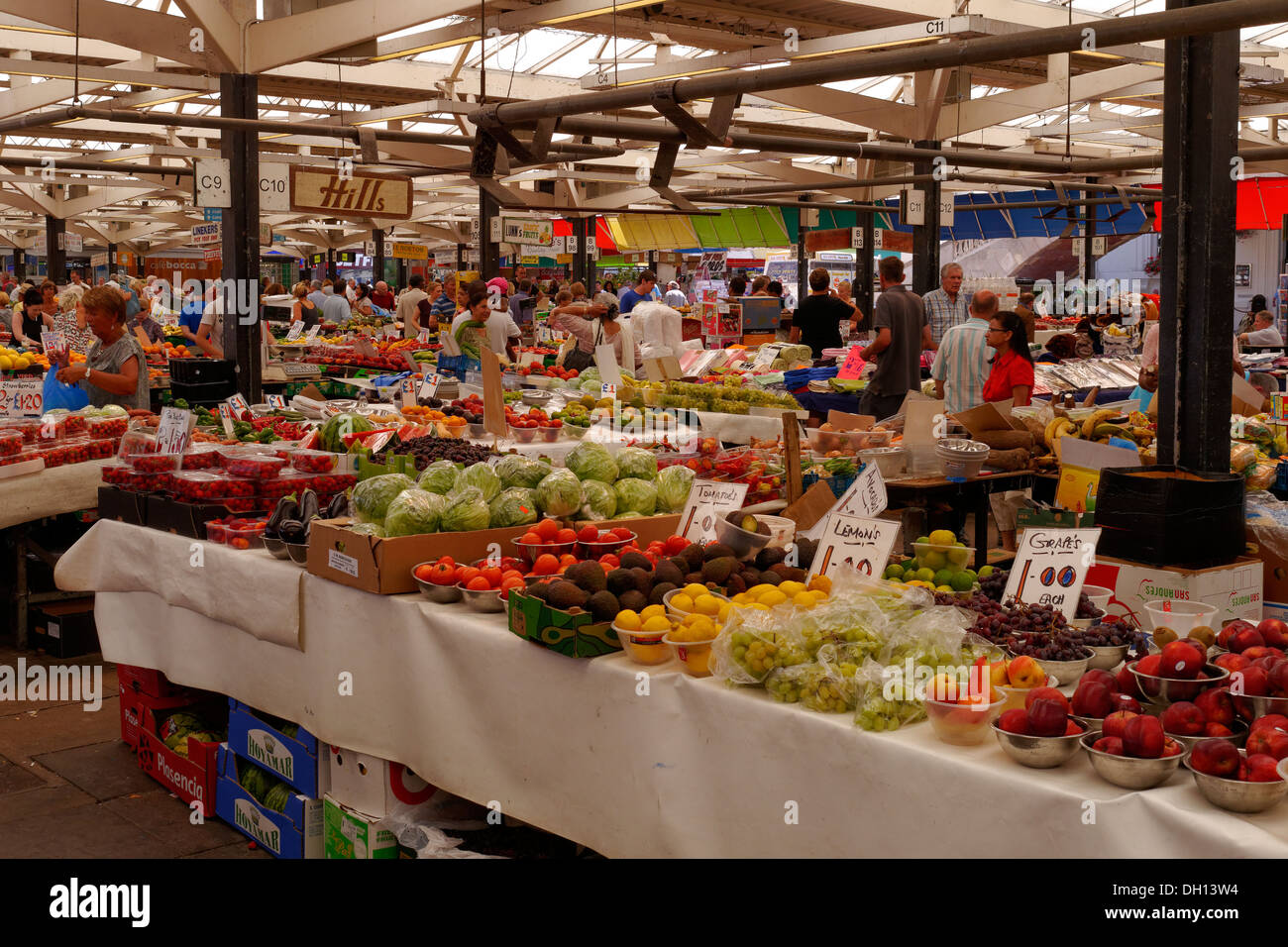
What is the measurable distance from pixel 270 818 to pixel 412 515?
1059 mm

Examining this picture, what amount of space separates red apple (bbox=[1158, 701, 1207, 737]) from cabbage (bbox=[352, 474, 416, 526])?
236 cm

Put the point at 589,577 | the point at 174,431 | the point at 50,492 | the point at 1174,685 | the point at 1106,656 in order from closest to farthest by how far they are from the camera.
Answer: the point at 1174,685 < the point at 1106,656 < the point at 589,577 < the point at 174,431 < the point at 50,492

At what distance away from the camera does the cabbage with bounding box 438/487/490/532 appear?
3.65 m

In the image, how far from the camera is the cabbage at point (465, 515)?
12.0ft

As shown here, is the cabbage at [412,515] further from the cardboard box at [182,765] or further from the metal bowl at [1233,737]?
the metal bowl at [1233,737]

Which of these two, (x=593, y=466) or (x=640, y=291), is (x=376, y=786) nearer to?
(x=593, y=466)

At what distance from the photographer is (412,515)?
3602 millimetres

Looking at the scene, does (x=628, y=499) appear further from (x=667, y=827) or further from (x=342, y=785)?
(x=667, y=827)

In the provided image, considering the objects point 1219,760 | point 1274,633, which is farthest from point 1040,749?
point 1274,633

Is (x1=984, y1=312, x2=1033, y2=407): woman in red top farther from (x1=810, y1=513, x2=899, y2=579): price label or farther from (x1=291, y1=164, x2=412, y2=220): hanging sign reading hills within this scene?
(x1=810, y1=513, x2=899, y2=579): price label

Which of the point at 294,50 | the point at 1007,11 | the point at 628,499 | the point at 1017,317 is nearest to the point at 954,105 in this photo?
the point at 1007,11

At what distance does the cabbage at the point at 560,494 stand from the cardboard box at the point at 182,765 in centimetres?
139

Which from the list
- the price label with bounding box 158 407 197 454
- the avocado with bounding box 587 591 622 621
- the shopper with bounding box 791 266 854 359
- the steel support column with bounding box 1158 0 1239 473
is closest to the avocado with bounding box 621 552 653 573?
the avocado with bounding box 587 591 622 621
